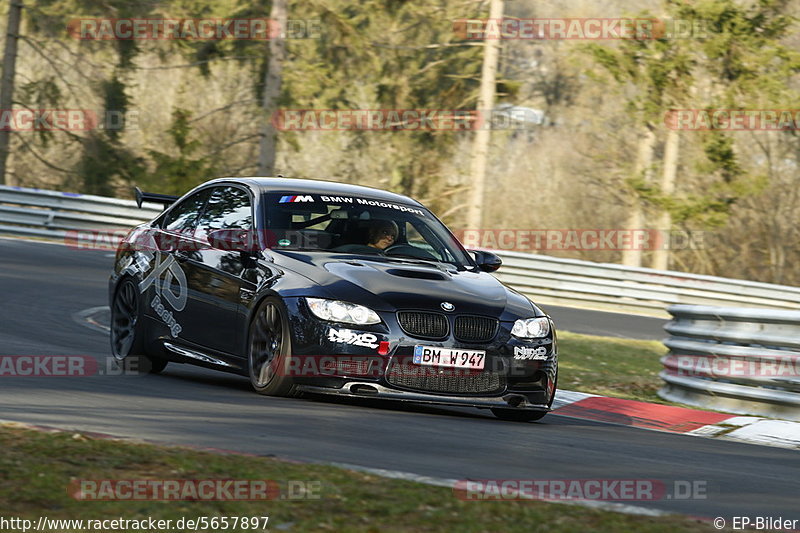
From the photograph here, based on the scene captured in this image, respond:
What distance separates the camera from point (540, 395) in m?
8.28

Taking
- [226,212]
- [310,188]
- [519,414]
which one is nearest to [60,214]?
[226,212]

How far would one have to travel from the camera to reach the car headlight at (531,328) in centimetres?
806

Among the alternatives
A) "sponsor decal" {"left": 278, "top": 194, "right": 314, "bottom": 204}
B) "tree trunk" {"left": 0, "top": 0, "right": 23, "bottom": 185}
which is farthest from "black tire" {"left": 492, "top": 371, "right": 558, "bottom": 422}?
"tree trunk" {"left": 0, "top": 0, "right": 23, "bottom": 185}

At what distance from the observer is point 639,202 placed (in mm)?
34500

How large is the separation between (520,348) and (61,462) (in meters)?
3.51

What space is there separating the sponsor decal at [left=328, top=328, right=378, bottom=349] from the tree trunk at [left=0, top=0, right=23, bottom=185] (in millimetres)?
25480

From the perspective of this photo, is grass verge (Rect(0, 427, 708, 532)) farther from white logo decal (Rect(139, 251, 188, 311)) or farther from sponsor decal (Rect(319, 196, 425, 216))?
sponsor decal (Rect(319, 196, 425, 216))

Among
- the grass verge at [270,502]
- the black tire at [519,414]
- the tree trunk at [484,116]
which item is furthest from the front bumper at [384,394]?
the tree trunk at [484,116]

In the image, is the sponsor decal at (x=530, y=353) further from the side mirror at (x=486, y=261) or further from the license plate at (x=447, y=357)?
the side mirror at (x=486, y=261)

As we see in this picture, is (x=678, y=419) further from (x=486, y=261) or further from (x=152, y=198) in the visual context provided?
(x=152, y=198)

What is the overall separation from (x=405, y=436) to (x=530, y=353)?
149 cm

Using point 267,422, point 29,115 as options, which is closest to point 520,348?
point 267,422

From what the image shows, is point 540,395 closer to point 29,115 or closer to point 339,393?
point 339,393

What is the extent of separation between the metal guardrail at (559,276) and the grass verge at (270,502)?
668 inches
